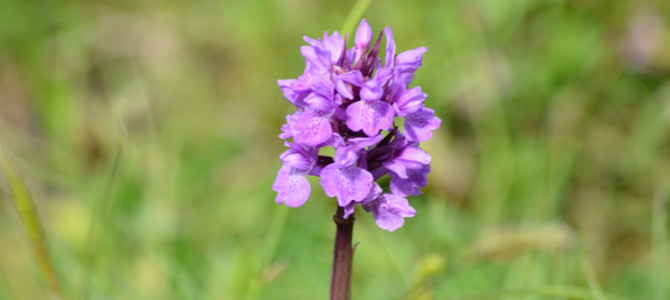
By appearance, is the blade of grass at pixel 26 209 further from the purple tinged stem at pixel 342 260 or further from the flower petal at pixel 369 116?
the flower petal at pixel 369 116

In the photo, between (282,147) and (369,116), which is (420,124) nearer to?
(369,116)

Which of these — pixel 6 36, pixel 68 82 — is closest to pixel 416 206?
pixel 68 82

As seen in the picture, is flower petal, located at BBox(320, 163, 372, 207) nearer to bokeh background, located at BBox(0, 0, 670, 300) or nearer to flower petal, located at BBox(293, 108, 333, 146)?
flower petal, located at BBox(293, 108, 333, 146)

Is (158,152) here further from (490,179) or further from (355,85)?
(355,85)

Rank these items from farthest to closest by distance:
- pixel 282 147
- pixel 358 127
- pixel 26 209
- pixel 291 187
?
pixel 282 147, pixel 26 209, pixel 291 187, pixel 358 127

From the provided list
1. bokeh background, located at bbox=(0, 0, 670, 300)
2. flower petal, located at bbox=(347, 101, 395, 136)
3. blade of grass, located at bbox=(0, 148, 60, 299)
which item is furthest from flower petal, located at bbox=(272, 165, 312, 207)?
bokeh background, located at bbox=(0, 0, 670, 300)

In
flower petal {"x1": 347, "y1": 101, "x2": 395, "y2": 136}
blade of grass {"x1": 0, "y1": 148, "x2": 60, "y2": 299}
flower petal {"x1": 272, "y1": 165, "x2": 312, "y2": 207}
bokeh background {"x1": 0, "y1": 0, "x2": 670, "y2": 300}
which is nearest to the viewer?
flower petal {"x1": 347, "y1": 101, "x2": 395, "y2": 136}

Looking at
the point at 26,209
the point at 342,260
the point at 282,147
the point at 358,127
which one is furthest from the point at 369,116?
the point at 282,147
